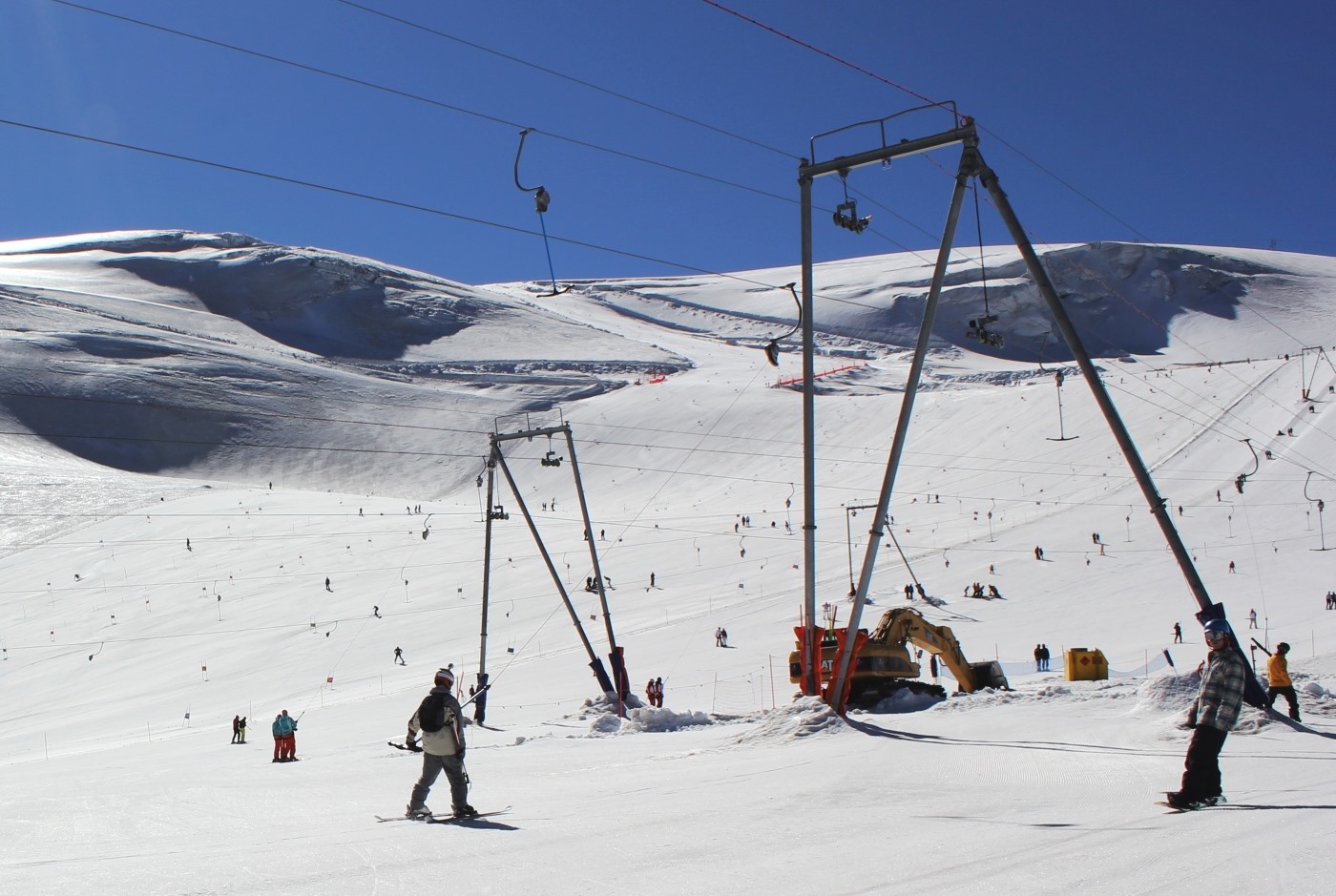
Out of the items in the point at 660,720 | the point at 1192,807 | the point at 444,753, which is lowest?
the point at 660,720

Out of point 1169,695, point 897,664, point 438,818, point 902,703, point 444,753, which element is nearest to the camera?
point 444,753

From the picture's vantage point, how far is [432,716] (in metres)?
8.96

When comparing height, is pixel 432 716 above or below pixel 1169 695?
above

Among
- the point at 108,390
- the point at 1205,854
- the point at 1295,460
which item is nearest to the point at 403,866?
the point at 1205,854

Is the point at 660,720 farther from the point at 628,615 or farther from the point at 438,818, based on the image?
the point at 628,615

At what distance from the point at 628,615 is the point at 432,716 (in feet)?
131

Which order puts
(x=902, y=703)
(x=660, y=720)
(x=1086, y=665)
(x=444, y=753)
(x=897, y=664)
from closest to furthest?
(x=444, y=753) < (x=660, y=720) < (x=902, y=703) < (x=897, y=664) < (x=1086, y=665)

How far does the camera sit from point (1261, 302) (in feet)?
631

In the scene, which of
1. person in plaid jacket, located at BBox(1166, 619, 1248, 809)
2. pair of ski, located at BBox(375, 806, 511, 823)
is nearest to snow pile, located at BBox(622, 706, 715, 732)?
pair of ski, located at BBox(375, 806, 511, 823)

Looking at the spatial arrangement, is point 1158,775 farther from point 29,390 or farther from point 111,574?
point 29,390

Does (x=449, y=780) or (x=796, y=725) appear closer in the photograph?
(x=449, y=780)

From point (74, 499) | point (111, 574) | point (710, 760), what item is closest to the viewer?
point (710, 760)

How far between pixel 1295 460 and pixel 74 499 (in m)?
83.6

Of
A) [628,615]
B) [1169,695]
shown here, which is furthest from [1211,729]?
[628,615]
